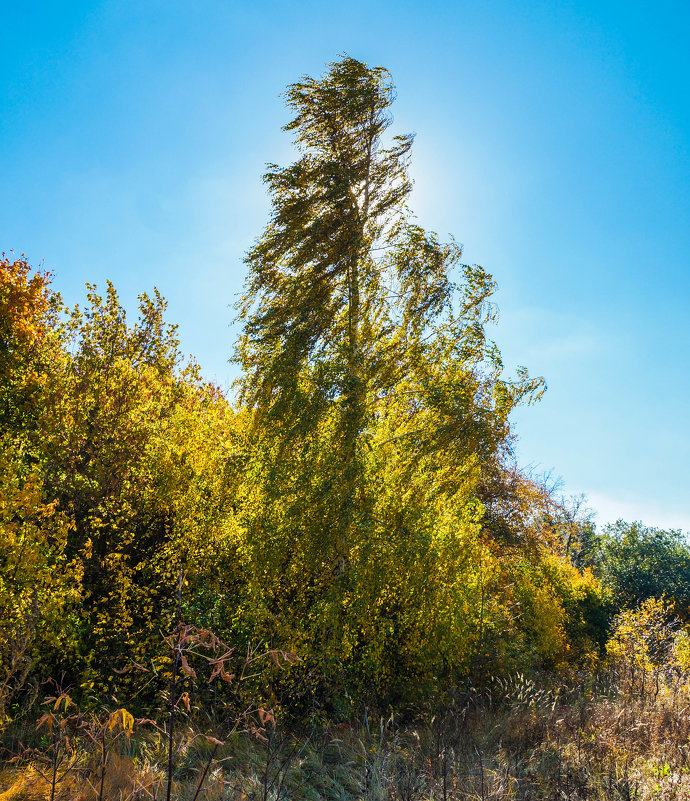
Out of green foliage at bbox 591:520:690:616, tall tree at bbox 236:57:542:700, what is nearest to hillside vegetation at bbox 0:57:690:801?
tall tree at bbox 236:57:542:700

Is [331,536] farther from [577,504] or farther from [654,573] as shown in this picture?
[577,504]

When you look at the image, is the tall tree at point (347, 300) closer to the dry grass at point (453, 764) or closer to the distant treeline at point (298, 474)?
the distant treeline at point (298, 474)

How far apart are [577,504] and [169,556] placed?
28.1 metres

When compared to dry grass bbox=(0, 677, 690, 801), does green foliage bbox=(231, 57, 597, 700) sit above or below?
above

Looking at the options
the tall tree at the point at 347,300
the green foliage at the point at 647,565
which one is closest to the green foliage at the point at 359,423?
the tall tree at the point at 347,300

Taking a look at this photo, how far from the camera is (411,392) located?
721 cm

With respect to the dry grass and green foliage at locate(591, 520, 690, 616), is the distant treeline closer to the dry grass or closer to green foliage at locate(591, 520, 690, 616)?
the dry grass

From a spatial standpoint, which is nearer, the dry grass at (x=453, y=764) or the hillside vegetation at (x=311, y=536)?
the dry grass at (x=453, y=764)

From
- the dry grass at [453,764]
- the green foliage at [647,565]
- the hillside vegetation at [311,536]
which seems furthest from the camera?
the green foliage at [647,565]

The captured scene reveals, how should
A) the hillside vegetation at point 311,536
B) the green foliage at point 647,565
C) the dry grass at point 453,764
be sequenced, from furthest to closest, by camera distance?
the green foliage at point 647,565 → the hillside vegetation at point 311,536 → the dry grass at point 453,764

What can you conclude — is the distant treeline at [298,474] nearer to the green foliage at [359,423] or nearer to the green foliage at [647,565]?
the green foliage at [359,423]

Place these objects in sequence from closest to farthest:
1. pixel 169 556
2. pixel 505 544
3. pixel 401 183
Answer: pixel 169 556 < pixel 401 183 < pixel 505 544

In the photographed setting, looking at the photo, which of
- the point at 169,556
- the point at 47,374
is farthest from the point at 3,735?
the point at 47,374

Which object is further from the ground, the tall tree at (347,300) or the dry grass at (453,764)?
the tall tree at (347,300)
